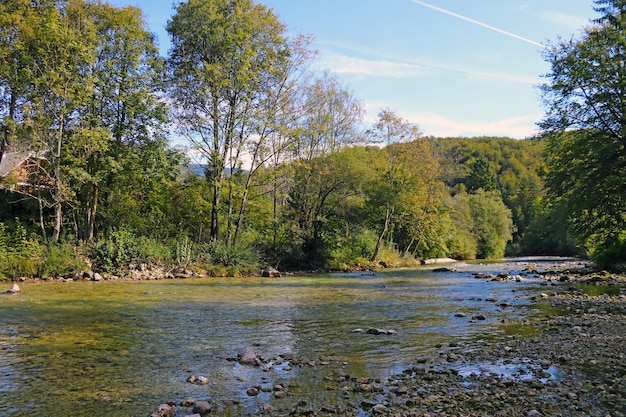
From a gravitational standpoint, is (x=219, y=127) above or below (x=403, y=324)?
above

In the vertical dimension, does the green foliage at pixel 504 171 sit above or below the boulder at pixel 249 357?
above

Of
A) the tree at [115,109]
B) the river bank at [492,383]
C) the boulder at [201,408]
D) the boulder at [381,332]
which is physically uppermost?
the tree at [115,109]

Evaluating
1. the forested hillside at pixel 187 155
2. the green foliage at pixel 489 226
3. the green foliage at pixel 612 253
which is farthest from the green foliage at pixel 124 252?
the green foliage at pixel 489 226

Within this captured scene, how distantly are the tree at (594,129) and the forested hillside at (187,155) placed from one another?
0.31m

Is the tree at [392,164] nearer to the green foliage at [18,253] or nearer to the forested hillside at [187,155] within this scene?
the forested hillside at [187,155]

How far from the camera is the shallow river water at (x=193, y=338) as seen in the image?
18.0 ft

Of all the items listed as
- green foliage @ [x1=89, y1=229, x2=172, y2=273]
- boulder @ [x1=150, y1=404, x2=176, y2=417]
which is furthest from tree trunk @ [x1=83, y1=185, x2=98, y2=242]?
boulder @ [x1=150, y1=404, x2=176, y2=417]

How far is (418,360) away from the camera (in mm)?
6930

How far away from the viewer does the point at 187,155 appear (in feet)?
92.0

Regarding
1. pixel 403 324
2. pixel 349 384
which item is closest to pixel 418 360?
pixel 349 384

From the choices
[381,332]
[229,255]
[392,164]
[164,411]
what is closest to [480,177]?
[392,164]

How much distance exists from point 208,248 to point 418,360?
20.8 metres

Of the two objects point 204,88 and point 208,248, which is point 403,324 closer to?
point 208,248

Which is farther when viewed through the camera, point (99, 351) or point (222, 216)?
point (222, 216)
